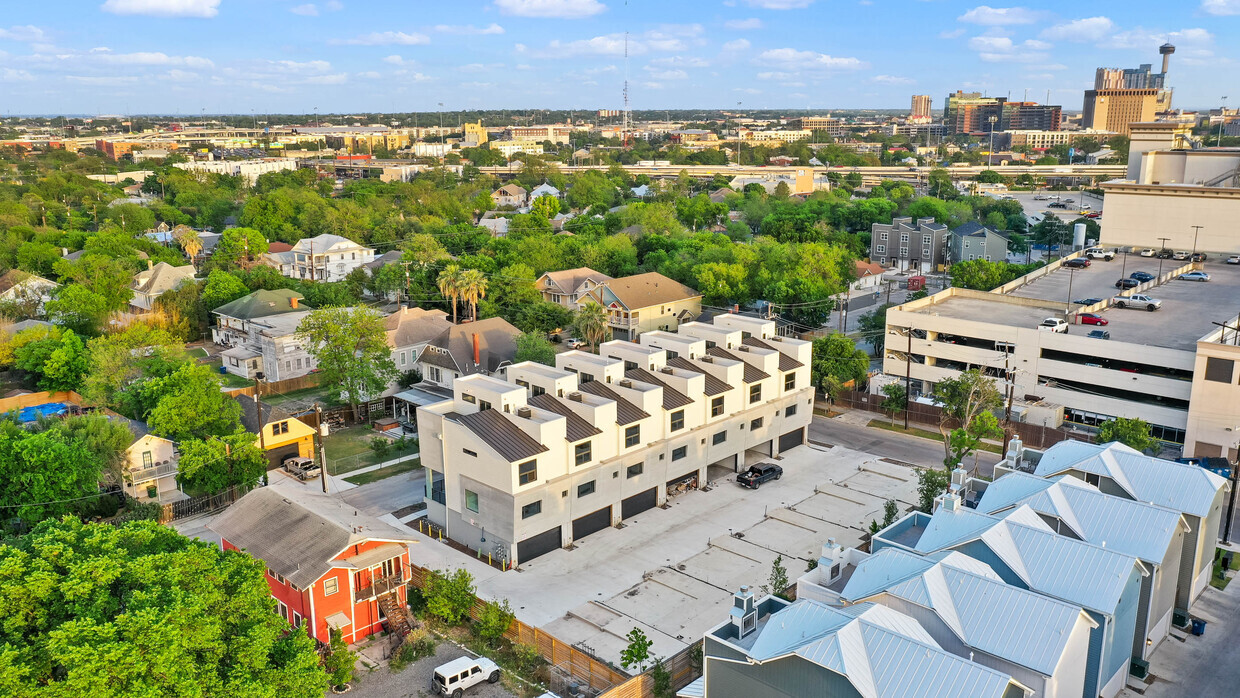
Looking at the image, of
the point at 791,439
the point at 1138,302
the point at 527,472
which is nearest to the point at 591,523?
the point at 527,472

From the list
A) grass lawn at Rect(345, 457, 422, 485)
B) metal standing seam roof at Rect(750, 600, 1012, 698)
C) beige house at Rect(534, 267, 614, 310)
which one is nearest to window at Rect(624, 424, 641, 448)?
grass lawn at Rect(345, 457, 422, 485)

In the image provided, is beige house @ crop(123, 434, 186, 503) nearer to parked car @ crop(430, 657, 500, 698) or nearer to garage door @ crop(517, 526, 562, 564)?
garage door @ crop(517, 526, 562, 564)

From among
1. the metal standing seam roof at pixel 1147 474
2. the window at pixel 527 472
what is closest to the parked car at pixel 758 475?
the window at pixel 527 472

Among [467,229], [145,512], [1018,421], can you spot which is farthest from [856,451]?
[467,229]

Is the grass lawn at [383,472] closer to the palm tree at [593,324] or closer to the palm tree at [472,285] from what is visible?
the palm tree at [593,324]

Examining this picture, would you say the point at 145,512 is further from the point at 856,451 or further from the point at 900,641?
the point at 856,451

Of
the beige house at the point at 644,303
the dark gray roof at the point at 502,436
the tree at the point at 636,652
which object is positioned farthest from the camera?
the beige house at the point at 644,303
